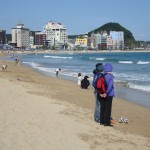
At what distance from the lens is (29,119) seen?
7777mm

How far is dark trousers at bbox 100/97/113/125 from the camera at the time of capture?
8000 millimetres

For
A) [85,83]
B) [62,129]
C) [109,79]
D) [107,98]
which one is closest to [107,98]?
[107,98]

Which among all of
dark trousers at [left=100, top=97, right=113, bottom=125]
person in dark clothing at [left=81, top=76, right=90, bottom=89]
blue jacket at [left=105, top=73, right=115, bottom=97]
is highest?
blue jacket at [left=105, top=73, right=115, bottom=97]

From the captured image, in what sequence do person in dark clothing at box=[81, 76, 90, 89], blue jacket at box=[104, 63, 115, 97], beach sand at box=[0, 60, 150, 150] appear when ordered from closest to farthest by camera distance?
beach sand at box=[0, 60, 150, 150] → blue jacket at box=[104, 63, 115, 97] → person in dark clothing at box=[81, 76, 90, 89]

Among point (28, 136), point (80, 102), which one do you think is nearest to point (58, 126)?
point (28, 136)

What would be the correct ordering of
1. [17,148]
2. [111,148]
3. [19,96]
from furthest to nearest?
1. [19,96]
2. [111,148]
3. [17,148]

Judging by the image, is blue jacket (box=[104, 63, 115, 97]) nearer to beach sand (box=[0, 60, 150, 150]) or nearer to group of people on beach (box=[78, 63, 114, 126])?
group of people on beach (box=[78, 63, 114, 126])

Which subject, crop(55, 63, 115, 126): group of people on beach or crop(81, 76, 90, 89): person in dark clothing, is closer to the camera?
crop(55, 63, 115, 126): group of people on beach

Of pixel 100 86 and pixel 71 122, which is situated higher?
pixel 100 86

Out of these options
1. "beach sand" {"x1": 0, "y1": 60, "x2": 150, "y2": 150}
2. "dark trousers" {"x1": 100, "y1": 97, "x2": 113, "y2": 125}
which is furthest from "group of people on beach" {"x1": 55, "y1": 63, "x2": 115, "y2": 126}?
"beach sand" {"x1": 0, "y1": 60, "x2": 150, "y2": 150}

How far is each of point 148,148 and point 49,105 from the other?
436cm

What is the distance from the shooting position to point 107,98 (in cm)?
798

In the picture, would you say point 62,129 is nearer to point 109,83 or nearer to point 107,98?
point 107,98

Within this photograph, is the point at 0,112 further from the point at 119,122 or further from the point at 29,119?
the point at 119,122
